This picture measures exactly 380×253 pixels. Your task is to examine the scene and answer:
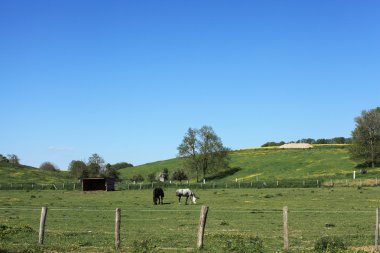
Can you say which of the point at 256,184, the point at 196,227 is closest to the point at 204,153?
the point at 256,184

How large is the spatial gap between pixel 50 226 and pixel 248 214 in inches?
549

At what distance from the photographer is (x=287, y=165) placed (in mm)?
119625

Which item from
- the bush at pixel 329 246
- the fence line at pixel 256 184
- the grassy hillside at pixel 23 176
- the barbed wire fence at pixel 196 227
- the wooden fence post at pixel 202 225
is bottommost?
the barbed wire fence at pixel 196 227

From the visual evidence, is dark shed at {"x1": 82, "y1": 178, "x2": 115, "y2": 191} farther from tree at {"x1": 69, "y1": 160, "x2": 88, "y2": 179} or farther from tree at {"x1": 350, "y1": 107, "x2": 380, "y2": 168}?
tree at {"x1": 350, "y1": 107, "x2": 380, "y2": 168}

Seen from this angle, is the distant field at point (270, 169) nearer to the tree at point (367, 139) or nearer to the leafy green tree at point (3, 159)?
the tree at point (367, 139)

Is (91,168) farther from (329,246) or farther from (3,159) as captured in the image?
(329,246)

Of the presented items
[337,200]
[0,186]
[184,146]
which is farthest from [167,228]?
[184,146]

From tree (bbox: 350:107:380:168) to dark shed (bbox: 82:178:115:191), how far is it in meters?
50.8

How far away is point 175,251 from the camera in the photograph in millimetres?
17734

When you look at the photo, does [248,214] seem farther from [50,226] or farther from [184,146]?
[184,146]

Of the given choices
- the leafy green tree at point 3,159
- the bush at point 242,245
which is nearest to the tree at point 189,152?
the leafy green tree at point 3,159

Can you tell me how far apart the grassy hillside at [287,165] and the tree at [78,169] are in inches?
685

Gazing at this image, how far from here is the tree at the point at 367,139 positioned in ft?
324

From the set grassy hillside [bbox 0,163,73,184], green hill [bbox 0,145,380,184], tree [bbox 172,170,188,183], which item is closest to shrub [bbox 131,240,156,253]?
green hill [bbox 0,145,380,184]
